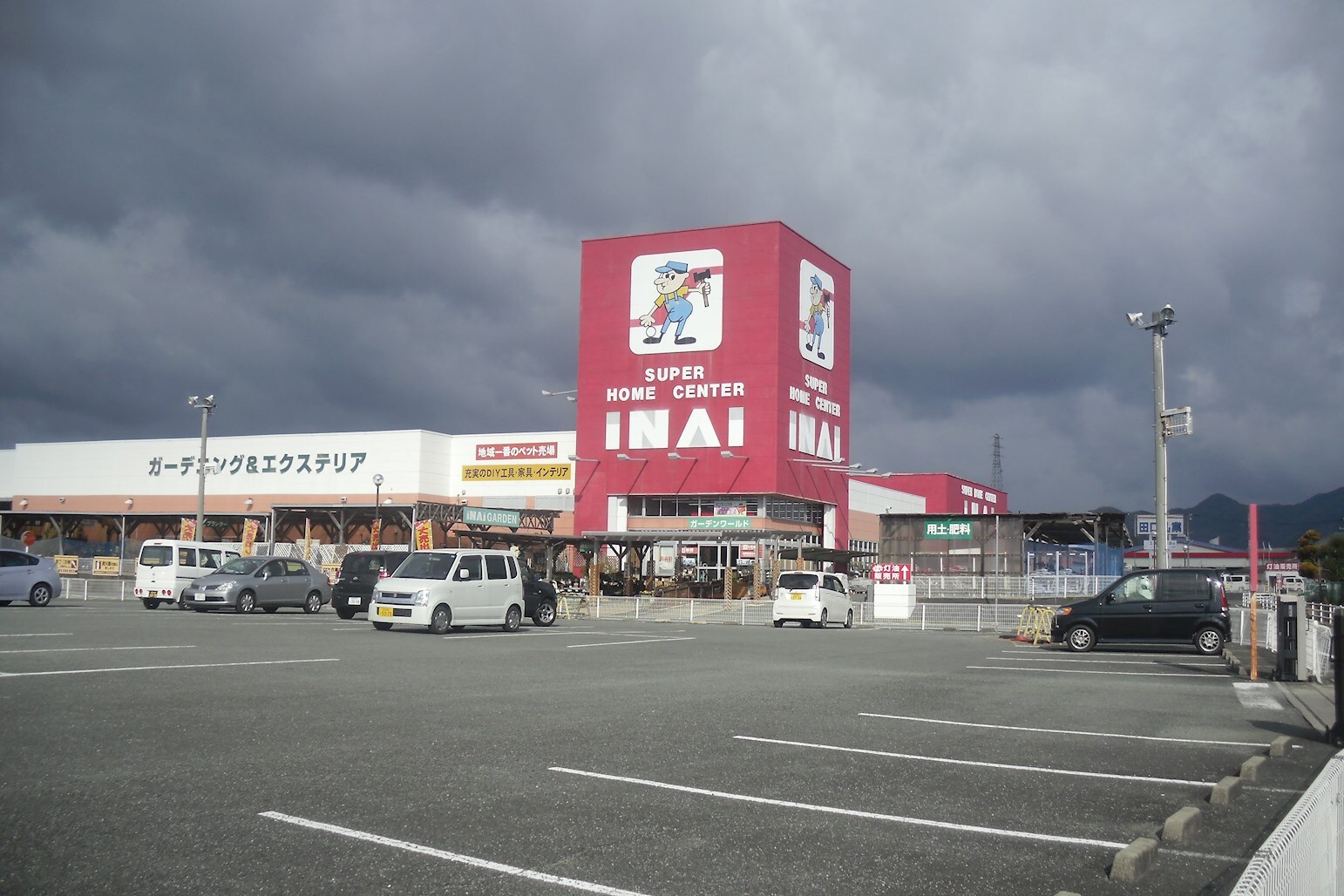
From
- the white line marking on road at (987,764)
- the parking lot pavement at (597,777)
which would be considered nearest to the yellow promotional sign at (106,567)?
the parking lot pavement at (597,777)

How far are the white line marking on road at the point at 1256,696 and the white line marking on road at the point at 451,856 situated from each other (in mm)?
10967

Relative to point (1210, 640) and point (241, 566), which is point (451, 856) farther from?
point (241, 566)

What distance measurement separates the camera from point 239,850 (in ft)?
16.8

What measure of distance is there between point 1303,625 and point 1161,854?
1272 centimetres

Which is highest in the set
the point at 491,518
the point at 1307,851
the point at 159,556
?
the point at 491,518

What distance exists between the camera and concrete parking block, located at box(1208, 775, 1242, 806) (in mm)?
6848

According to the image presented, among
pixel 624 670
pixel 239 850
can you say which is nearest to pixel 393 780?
pixel 239 850

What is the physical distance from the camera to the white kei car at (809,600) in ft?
106

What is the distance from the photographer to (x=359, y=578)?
2877cm

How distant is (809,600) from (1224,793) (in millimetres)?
25605

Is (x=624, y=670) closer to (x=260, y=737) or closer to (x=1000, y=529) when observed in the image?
(x=260, y=737)

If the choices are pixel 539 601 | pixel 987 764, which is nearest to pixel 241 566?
pixel 539 601

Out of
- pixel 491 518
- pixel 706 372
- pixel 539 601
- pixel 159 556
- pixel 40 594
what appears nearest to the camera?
pixel 40 594

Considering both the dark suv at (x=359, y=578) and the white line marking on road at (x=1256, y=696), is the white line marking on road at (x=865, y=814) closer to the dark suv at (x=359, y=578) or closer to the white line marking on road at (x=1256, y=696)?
the white line marking on road at (x=1256, y=696)
